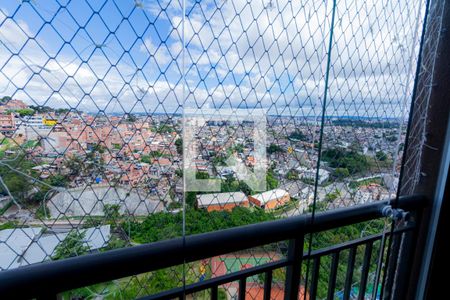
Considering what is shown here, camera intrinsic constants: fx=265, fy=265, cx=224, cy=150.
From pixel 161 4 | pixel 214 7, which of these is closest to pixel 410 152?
pixel 214 7

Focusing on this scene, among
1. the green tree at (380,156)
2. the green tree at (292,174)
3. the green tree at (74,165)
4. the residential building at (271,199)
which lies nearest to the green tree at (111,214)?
the green tree at (74,165)

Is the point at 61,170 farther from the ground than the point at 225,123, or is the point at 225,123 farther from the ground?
the point at 225,123

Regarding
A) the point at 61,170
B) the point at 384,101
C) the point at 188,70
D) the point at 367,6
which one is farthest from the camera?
the point at 384,101

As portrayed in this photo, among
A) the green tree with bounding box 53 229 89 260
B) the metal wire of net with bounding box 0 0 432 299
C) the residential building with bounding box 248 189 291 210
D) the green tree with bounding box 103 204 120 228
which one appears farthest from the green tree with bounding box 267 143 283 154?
the green tree with bounding box 53 229 89 260

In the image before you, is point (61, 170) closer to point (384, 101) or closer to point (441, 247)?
point (384, 101)

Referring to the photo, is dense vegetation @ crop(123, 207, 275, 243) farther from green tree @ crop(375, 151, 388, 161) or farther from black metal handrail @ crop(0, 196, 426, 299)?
green tree @ crop(375, 151, 388, 161)
